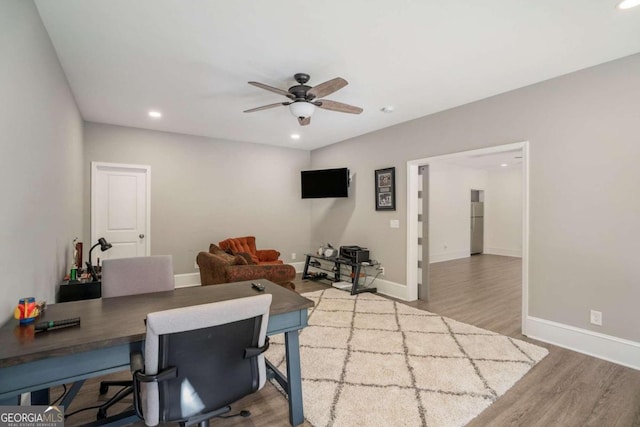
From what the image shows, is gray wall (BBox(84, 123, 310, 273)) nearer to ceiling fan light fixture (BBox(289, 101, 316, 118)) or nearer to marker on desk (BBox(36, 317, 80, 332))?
ceiling fan light fixture (BBox(289, 101, 316, 118))

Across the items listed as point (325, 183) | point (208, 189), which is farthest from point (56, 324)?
point (325, 183)

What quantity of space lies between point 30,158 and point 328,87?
221 cm

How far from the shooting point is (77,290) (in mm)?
2785

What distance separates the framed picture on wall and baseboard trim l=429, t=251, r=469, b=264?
3519 mm

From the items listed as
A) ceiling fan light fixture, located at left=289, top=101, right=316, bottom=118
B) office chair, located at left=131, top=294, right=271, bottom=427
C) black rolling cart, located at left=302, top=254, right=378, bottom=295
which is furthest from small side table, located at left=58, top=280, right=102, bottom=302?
black rolling cart, located at left=302, top=254, right=378, bottom=295

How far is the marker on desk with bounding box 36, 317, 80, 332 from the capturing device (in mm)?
1381

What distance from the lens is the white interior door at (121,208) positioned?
15.2 feet

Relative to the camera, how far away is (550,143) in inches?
120

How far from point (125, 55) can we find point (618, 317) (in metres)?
4.92

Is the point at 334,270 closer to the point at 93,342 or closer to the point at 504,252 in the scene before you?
the point at 93,342

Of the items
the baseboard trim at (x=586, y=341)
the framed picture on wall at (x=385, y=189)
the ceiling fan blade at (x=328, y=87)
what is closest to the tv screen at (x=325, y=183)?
the framed picture on wall at (x=385, y=189)

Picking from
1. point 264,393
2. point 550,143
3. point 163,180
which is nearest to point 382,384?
point 264,393

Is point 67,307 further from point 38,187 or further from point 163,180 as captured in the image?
point 163,180

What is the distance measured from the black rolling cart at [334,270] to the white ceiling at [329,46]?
2.58 m
